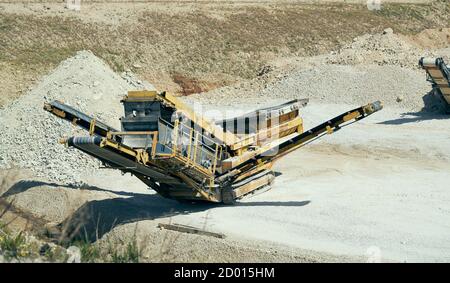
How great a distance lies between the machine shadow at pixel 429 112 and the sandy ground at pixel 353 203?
2631mm

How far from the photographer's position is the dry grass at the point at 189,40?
1619 inches

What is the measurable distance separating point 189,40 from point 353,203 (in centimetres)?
2769

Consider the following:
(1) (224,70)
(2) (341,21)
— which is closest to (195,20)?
(1) (224,70)

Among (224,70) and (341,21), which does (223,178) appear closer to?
(224,70)

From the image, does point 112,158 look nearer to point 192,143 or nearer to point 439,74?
point 192,143

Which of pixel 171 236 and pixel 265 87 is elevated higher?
pixel 265 87

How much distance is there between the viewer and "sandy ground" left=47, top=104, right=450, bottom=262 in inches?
673

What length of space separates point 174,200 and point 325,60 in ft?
63.7

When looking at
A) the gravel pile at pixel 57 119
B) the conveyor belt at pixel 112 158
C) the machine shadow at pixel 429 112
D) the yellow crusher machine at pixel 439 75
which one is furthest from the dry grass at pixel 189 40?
the conveyor belt at pixel 112 158

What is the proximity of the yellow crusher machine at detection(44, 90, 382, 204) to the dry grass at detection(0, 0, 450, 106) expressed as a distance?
53.6 ft

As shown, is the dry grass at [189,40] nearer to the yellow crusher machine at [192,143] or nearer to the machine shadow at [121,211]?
the machine shadow at [121,211]

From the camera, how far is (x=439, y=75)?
98.5 feet

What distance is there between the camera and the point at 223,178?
19609 mm

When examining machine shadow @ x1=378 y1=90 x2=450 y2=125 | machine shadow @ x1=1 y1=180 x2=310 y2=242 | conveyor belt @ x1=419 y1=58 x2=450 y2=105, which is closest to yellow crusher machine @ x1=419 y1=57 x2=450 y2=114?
conveyor belt @ x1=419 y1=58 x2=450 y2=105
